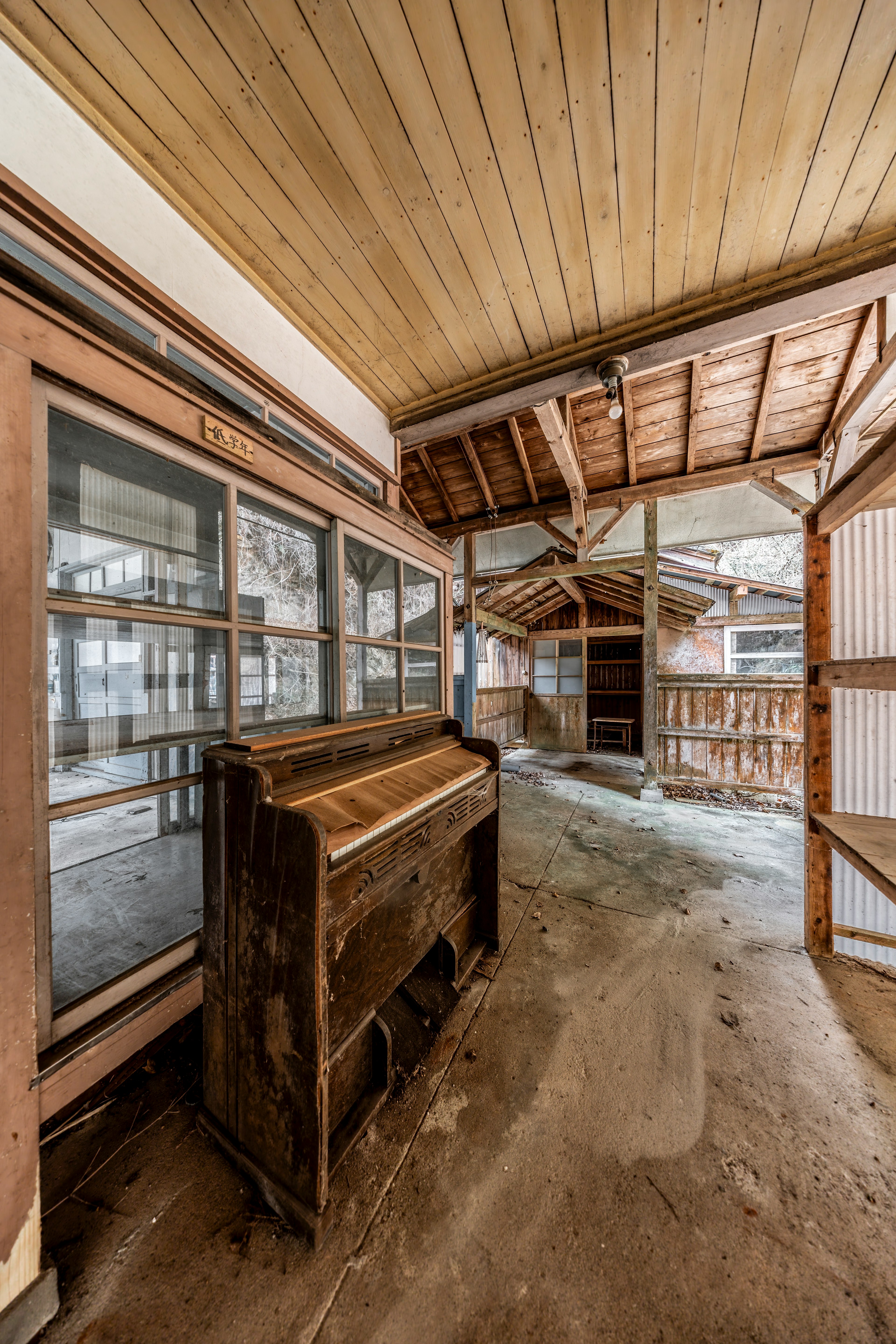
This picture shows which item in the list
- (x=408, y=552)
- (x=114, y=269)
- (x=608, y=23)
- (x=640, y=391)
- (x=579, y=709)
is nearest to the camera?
(x=608, y=23)

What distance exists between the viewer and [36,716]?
0.97 m

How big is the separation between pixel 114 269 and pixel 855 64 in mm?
2723

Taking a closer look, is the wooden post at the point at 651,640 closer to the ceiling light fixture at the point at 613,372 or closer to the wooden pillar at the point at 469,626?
the wooden pillar at the point at 469,626

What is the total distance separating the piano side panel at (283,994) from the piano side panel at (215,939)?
7cm

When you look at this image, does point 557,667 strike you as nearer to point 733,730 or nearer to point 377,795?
point 733,730

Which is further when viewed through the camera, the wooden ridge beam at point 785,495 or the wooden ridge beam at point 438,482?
the wooden ridge beam at point 438,482

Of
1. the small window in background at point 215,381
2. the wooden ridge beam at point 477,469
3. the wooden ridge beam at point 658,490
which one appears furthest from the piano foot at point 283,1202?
the wooden ridge beam at point 477,469

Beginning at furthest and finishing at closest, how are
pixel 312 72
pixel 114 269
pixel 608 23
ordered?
pixel 114 269 < pixel 312 72 < pixel 608 23

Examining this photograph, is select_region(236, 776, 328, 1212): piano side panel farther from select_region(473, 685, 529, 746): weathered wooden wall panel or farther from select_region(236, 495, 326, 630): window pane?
select_region(473, 685, 529, 746): weathered wooden wall panel

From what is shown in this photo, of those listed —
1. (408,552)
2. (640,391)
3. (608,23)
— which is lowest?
(408,552)

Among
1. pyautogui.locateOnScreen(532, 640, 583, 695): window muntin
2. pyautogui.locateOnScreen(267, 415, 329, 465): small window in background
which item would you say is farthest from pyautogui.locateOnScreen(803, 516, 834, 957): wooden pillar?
pyautogui.locateOnScreen(532, 640, 583, 695): window muntin

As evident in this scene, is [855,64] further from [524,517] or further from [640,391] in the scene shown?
[524,517]

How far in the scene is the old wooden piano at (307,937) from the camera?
3.27 feet

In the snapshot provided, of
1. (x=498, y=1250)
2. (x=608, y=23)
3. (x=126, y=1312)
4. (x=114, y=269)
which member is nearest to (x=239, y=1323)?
(x=126, y=1312)
